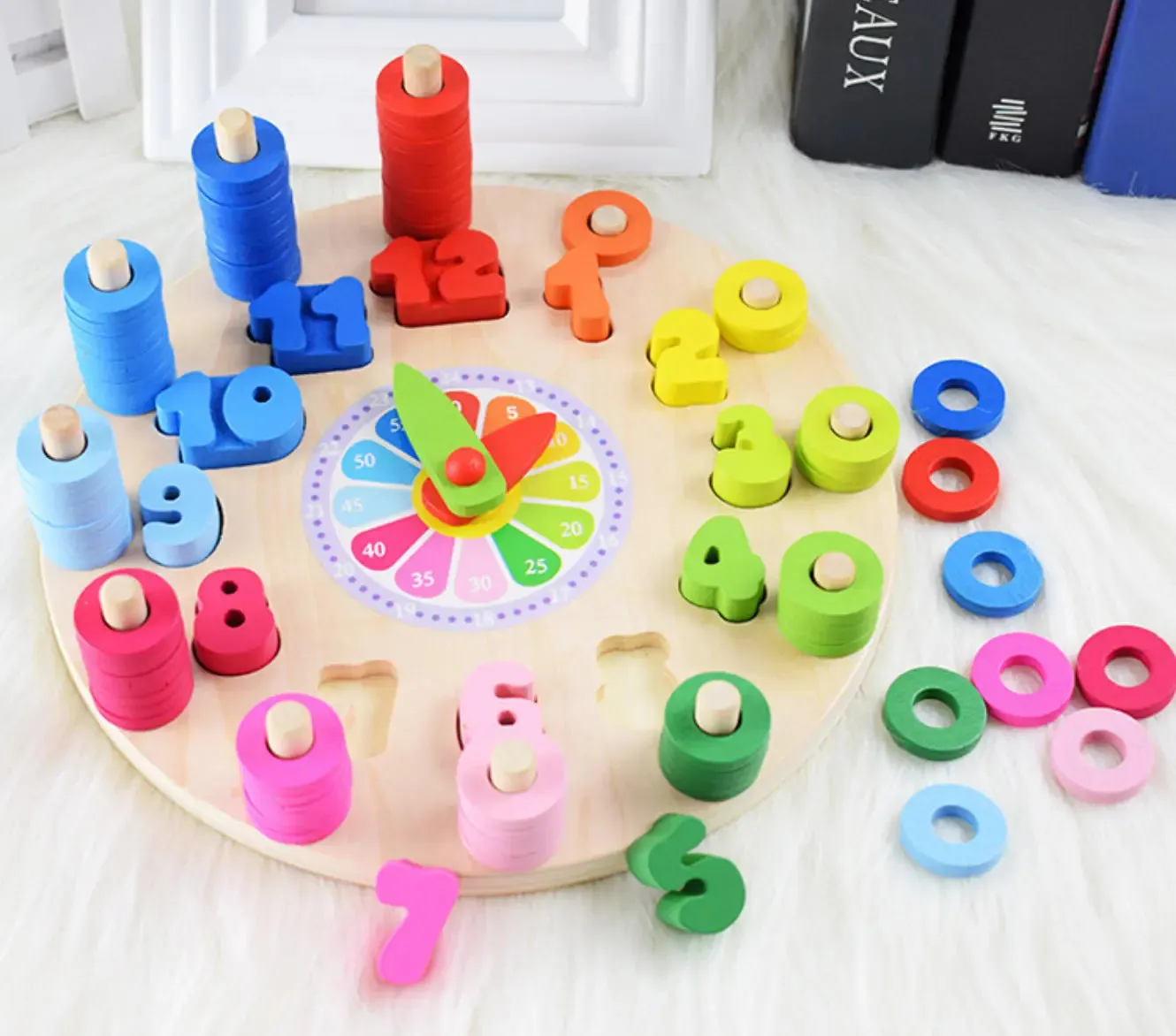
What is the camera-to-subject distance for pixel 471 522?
92cm

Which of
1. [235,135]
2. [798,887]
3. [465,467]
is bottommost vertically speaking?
[798,887]

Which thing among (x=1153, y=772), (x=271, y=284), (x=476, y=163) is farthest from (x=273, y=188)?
A: (x=1153, y=772)

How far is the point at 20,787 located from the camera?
2.81 feet

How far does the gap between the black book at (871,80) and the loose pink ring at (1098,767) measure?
0.41 meters

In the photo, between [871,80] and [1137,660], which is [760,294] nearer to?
[871,80]

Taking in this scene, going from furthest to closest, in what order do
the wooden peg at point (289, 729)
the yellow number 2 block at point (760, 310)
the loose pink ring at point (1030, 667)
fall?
the yellow number 2 block at point (760, 310), the loose pink ring at point (1030, 667), the wooden peg at point (289, 729)

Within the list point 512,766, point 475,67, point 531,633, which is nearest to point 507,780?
point 512,766

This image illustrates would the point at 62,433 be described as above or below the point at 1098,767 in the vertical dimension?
above

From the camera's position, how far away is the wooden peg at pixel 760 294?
3.27 ft

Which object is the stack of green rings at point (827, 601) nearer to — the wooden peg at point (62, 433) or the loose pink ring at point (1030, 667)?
the loose pink ring at point (1030, 667)

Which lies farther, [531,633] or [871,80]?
A: [871,80]

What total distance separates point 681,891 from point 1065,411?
390 millimetres

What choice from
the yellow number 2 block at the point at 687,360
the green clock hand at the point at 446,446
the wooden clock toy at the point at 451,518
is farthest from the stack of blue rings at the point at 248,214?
the yellow number 2 block at the point at 687,360

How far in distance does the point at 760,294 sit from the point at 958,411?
5.1 inches
